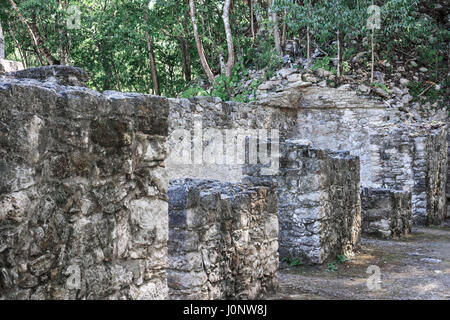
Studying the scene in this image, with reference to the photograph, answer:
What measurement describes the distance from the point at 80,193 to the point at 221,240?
6.15ft

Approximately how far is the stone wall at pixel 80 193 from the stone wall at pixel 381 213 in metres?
6.95

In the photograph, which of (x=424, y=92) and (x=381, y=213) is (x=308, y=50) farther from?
(x=381, y=213)

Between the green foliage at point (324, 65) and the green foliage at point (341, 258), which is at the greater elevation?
the green foliage at point (324, 65)

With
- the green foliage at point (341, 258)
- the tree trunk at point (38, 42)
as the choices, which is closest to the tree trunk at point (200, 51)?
the tree trunk at point (38, 42)

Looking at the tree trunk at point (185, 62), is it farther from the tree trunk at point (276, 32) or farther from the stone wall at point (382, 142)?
the stone wall at point (382, 142)

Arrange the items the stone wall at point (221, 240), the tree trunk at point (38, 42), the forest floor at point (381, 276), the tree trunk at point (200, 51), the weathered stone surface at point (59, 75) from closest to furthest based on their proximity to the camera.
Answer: the weathered stone surface at point (59, 75) < the stone wall at point (221, 240) < the forest floor at point (381, 276) < the tree trunk at point (200, 51) < the tree trunk at point (38, 42)

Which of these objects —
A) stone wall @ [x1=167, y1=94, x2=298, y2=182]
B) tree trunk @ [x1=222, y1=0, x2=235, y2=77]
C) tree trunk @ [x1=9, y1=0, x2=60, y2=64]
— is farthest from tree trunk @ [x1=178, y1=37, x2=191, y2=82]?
stone wall @ [x1=167, y1=94, x2=298, y2=182]

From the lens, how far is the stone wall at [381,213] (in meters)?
9.10

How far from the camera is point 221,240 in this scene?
13.4 ft

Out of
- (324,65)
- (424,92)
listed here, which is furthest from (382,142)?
(424,92)

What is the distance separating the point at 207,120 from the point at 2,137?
827 centimetres

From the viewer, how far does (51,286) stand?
2213 millimetres

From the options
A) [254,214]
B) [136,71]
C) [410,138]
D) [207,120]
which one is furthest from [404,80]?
[254,214]

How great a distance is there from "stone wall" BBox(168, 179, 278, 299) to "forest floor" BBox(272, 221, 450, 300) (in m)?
0.51
